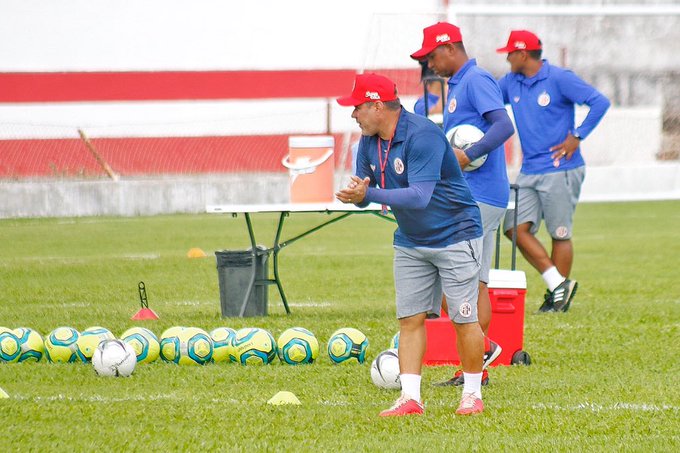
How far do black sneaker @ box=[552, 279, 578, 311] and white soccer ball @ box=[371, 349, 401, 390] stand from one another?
3644mm

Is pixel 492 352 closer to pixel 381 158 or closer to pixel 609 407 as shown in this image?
pixel 609 407

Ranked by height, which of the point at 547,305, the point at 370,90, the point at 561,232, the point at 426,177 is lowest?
the point at 547,305

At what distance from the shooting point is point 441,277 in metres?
6.69

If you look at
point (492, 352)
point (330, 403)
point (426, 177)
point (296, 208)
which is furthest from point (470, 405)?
point (296, 208)

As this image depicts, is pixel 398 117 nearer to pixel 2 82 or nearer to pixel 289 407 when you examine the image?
pixel 289 407

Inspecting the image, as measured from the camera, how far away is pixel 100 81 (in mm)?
32219

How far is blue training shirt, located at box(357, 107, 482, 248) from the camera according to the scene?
6281 millimetres

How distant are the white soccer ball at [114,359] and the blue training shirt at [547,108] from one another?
4432mm

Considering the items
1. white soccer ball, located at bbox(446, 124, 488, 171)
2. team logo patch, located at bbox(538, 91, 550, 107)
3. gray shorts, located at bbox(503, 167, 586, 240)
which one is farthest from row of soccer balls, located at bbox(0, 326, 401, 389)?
team logo patch, located at bbox(538, 91, 550, 107)

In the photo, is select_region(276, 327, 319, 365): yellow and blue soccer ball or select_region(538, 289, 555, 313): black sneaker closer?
select_region(276, 327, 319, 365): yellow and blue soccer ball

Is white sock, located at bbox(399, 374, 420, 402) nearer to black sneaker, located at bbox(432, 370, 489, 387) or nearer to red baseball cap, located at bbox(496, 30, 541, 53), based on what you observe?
black sneaker, located at bbox(432, 370, 489, 387)

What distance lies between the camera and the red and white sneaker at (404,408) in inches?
256

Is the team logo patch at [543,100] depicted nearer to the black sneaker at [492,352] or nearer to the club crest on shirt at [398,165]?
the black sneaker at [492,352]

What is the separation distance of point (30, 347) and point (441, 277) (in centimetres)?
320
